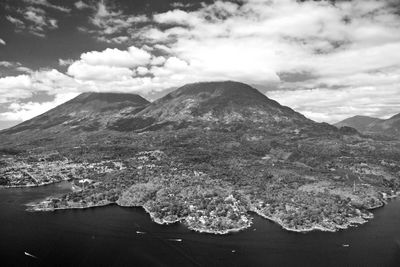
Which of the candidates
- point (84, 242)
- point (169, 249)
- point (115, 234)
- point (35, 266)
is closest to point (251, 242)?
point (169, 249)

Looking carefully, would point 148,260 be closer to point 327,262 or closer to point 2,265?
point 2,265

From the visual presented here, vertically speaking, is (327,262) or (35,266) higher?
(35,266)

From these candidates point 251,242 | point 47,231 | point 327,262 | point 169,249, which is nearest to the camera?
point 327,262

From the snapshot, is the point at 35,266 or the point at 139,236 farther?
the point at 139,236

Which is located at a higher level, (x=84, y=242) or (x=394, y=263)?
(x=84, y=242)

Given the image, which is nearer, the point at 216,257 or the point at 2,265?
the point at 2,265

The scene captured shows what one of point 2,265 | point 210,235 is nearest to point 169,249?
point 210,235

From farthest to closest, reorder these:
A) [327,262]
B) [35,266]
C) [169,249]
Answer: [169,249] < [327,262] < [35,266]

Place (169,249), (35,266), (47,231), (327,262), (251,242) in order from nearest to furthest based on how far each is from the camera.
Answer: (35,266) < (327,262) < (169,249) < (251,242) < (47,231)

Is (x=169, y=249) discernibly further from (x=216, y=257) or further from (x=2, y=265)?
(x=2, y=265)
